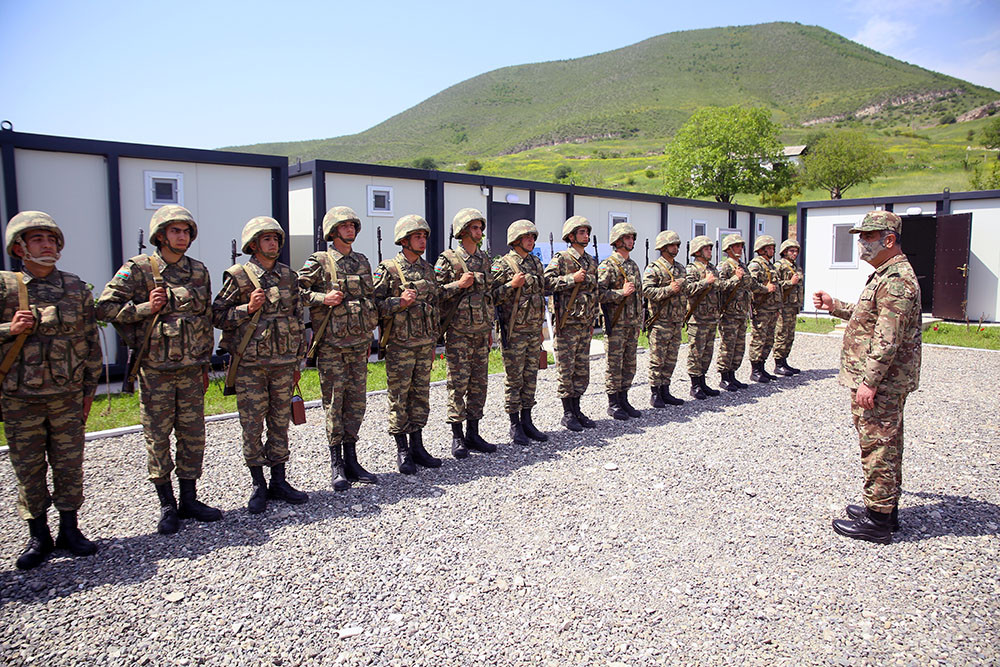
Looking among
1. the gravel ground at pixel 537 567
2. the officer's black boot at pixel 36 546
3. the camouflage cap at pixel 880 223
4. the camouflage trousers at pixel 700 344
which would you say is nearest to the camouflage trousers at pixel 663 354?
the camouflage trousers at pixel 700 344

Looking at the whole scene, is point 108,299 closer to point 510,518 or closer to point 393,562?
point 393,562

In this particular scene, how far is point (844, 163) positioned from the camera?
46750 mm

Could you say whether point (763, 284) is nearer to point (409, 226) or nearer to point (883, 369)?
point (883, 369)

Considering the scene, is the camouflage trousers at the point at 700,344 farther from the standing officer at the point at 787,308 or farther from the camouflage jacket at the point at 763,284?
the standing officer at the point at 787,308

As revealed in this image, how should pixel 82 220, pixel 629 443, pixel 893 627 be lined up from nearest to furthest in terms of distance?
pixel 893 627 < pixel 629 443 < pixel 82 220

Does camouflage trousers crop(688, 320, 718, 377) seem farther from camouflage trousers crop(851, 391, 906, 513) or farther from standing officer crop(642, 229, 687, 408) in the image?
camouflage trousers crop(851, 391, 906, 513)

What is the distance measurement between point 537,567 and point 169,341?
114 inches

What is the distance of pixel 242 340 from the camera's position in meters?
4.71

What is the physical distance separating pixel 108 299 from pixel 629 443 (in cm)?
476

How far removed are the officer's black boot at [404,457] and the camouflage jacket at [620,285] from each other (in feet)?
9.91

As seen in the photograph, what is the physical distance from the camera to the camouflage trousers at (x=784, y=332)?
416 inches

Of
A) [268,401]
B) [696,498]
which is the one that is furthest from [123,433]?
[696,498]

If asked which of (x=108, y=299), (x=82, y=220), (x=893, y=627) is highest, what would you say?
(x=82, y=220)

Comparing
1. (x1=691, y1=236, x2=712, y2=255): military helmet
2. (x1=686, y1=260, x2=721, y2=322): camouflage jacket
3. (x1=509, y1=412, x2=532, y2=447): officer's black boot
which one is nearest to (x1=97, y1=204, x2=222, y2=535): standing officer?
(x1=509, y1=412, x2=532, y2=447): officer's black boot
